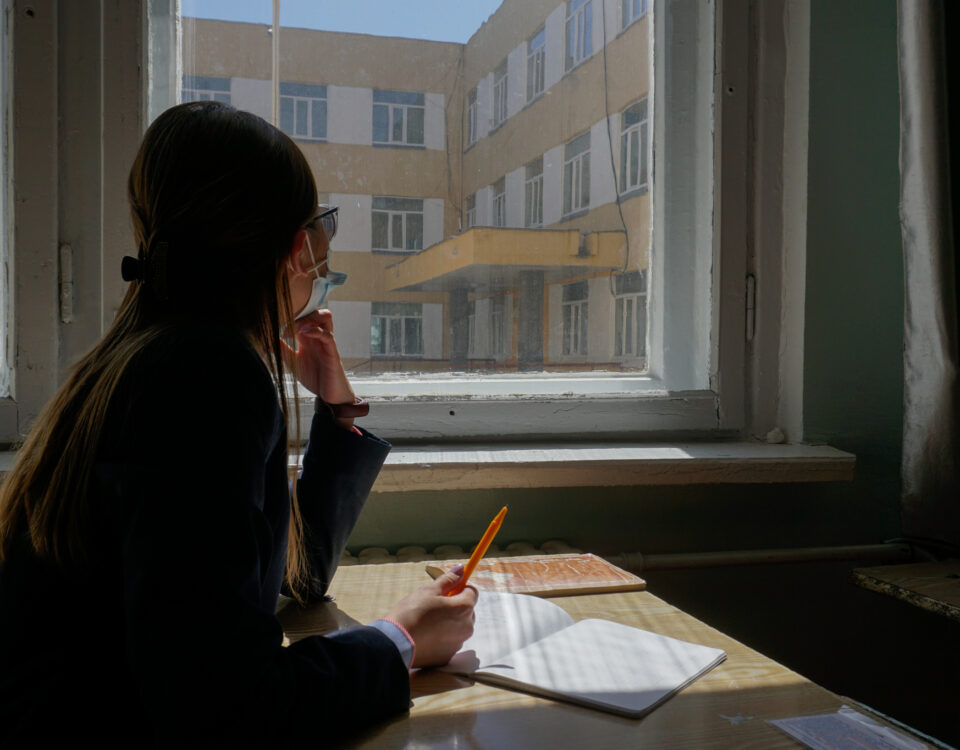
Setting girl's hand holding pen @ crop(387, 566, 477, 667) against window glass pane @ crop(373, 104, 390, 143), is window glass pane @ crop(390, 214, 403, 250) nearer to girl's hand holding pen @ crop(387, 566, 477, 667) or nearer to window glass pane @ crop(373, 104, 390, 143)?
window glass pane @ crop(373, 104, 390, 143)

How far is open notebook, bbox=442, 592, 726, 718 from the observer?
0.73m

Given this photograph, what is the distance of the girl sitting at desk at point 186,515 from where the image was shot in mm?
559

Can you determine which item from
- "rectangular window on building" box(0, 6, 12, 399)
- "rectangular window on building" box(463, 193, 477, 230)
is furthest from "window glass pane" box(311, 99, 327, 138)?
"rectangular window on building" box(0, 6, 12, 399)

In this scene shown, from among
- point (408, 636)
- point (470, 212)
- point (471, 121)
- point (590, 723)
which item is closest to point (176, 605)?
point (408, 636)

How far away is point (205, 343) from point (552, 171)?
3.94 ft

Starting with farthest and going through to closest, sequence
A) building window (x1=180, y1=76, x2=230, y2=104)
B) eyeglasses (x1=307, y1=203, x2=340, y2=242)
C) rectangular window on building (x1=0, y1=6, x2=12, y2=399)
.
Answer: building window (x1=180, y1=76, x2=230, y2=104)
rectangular window on building (x1=0, y1=6, x2=12, y2=399)
eyeglasses (x1=307, y1=203, x2=340, y2=242)

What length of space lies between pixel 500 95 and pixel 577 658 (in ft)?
4.12

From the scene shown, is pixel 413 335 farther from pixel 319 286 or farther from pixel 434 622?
pixel 434 622

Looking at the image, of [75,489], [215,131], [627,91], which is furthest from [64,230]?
[627,91]

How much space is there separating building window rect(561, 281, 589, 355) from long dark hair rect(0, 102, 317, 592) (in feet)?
3.31

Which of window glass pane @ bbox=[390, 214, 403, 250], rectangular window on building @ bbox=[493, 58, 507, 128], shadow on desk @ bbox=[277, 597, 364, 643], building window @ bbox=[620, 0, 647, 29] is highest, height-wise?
building window @ bbox=[620, 0, 647, 29]

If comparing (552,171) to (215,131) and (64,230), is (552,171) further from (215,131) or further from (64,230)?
(215,131)

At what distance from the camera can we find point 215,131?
0.71 meters

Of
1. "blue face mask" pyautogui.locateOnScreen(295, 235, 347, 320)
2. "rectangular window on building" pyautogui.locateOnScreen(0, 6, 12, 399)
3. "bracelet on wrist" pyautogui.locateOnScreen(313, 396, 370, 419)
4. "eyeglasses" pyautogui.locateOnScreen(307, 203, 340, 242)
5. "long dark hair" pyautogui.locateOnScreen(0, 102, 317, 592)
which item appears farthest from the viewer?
"rectangular window on building" pyautogui.locateOnScreen(0, 6, 12, 399)
